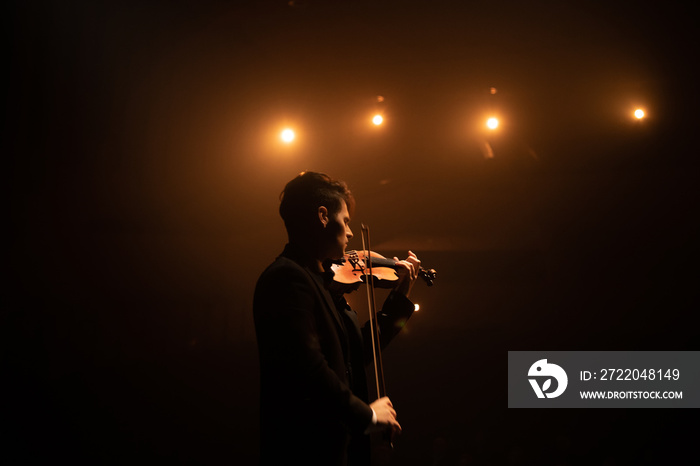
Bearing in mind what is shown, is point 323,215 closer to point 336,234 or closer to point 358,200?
point 336,234

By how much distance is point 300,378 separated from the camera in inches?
48.1

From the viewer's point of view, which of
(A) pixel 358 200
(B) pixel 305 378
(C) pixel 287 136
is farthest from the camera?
(A) pixel 358 200

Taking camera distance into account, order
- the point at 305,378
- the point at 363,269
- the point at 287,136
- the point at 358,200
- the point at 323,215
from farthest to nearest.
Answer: the point at 358,200, the point at 287,136, the point at 363,269, the point at 323,215, the point at 305,378

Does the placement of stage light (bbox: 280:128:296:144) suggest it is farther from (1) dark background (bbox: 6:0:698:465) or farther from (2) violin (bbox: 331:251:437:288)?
(2) violin (bbox: 331:251:437:288)

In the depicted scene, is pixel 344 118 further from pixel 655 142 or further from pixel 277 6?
pixel 655 142

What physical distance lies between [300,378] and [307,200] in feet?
2.14

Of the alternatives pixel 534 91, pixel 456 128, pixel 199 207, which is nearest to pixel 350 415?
pixel 199 207

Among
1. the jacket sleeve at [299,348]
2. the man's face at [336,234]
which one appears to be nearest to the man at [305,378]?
the jacket sleeve at [299,348]

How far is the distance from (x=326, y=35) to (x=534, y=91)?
5.88 feet

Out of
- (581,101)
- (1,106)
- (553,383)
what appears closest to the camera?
(1,106)

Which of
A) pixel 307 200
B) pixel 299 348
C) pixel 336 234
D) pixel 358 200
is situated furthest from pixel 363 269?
pixel 358 200

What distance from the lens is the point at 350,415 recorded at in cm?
122

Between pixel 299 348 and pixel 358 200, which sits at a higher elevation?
pixel 358 200

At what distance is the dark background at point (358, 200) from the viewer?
9.65ft
